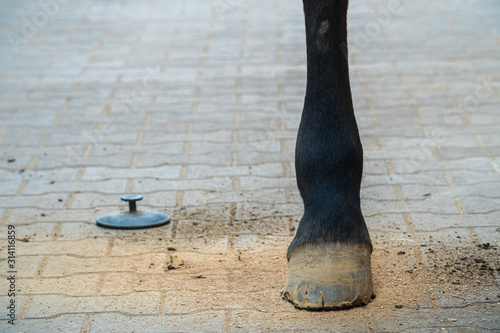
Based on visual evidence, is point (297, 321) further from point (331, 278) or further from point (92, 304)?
point (92, 304)

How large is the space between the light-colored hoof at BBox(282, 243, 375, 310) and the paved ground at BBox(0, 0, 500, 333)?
0.18 ft

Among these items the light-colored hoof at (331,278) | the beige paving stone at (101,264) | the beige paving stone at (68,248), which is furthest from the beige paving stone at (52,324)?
the light-colored hoof at (331,278)

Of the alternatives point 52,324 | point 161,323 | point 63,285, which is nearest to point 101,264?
point 63,285

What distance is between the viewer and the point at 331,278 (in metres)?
2.95

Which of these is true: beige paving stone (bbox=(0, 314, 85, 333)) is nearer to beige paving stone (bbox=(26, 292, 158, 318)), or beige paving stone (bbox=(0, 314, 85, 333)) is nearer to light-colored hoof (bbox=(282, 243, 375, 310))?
beige paving stone (bbox=(26, 292, 158, 318))

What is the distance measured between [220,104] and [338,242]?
339 cm

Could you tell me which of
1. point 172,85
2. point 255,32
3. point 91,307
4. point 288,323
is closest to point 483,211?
point 288,323

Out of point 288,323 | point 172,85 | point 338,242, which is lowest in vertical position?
point 172,85

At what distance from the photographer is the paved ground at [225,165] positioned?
3.10m

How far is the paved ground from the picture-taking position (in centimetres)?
310

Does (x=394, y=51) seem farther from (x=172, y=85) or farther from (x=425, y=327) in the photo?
(x=425, y=327)

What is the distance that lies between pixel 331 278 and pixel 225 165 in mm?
2140

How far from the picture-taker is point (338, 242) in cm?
300

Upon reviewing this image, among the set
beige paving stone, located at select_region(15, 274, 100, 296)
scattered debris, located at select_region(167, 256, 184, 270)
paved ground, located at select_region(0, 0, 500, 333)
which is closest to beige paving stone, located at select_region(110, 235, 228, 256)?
paved ground, located at select_region(0, 0, 500, 333)
